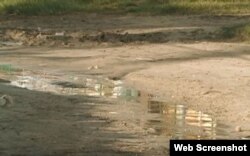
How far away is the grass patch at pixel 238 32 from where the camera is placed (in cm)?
2038

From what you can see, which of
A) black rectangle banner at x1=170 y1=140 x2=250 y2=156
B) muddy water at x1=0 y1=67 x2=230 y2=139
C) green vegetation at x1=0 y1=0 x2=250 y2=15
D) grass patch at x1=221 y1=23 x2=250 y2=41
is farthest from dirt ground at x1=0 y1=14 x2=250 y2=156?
green vegetation at x1=0 y1=0 x2=250 y2=15

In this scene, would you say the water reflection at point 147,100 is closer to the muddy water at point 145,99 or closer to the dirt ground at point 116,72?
the muddy water at point 145,99

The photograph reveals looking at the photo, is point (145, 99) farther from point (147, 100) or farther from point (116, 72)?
point (116, 72)

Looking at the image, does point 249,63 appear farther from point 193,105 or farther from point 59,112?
point 59,112

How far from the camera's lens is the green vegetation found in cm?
2716

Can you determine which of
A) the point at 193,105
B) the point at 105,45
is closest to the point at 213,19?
the point at 105,45

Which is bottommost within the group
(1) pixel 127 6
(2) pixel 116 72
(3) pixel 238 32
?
(2) pixel 116 72

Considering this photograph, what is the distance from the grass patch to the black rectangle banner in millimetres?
12980

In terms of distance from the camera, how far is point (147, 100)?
40.0 feet

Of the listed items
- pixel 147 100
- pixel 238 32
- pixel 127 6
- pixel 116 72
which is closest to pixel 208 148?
pixel 147 100

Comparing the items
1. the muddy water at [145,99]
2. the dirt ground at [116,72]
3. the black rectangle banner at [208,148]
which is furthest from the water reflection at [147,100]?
the black rectangle banner at [208,148]

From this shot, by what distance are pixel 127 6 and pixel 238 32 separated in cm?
864

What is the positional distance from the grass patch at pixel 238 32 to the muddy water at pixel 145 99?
6.99 m

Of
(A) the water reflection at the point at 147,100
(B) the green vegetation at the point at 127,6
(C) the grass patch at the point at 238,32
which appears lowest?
(A) the water reflection at the point at 147,100
